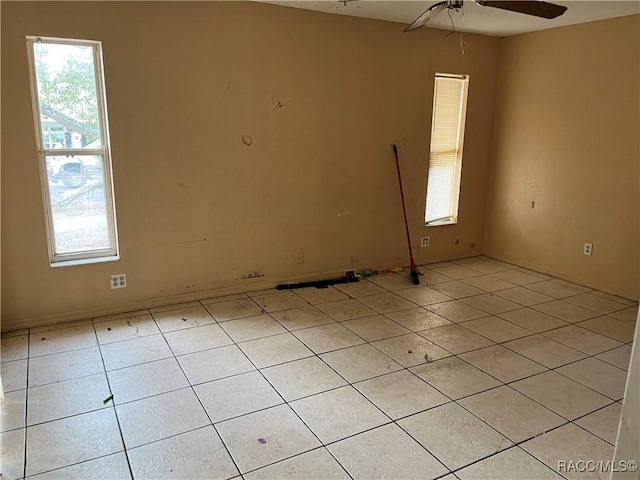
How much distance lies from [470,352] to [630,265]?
2017mm

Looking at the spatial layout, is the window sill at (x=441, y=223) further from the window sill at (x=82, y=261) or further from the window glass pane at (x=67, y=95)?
the window glass pane at (x=67, y=95)

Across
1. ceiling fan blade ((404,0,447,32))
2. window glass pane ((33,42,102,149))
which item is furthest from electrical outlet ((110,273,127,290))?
ceiling fan blade ((404,0,447,32))

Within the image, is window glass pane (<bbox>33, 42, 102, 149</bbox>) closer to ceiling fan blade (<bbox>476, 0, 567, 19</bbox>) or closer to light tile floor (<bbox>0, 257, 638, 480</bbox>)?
light tile floor (<bbox>0, 257, 638, 480</bbox>)

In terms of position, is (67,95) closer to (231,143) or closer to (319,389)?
(231,143)

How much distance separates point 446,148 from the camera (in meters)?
4.82

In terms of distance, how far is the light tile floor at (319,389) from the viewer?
1946mm

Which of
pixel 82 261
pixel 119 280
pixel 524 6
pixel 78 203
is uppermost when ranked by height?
pixel 524 6

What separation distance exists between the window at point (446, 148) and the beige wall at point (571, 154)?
17.5 inches

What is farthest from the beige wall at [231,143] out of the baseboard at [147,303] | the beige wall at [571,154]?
the beige wall at [571,154]

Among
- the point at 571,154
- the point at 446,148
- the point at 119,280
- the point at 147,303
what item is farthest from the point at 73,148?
the point at 571,154

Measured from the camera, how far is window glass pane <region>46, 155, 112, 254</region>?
3.18 metres

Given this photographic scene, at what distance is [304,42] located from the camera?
3.78 metres

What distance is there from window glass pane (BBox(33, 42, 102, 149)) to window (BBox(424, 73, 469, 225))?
3.11 meters

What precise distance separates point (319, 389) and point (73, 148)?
235 centimetres
